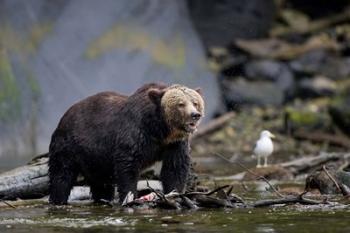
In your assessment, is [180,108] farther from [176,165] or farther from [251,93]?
[251,93]

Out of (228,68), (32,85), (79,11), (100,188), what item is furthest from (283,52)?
(100,188)

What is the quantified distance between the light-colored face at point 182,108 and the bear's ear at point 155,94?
0.05 metres

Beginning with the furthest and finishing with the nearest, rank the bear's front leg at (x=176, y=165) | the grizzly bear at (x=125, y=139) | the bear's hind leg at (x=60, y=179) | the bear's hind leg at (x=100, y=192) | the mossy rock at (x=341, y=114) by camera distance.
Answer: the mossy rock at (x=341, y=114) < the bear's hind leg at (x=100, y=192) < the bear's hind leg at (x=60, y=179) < the bear's front leg at (x=176, y=165) < the grizzly bear at (x=125, y=139)

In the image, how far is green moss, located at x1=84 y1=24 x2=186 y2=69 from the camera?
25094 mm

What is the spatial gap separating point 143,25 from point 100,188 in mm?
15141

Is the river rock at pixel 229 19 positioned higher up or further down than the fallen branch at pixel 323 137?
higher up

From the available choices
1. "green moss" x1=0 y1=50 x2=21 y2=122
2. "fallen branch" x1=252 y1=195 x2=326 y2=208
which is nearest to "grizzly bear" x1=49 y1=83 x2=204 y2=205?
"fallen branch" x1=252 y1=195 x2=326 y2=208

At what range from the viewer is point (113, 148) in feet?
34.9

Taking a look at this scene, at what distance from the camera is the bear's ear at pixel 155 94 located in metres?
10.3

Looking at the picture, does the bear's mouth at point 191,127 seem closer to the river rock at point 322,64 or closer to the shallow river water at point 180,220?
the shallow river water at point 180,220

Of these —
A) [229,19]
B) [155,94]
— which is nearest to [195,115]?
[155,94]

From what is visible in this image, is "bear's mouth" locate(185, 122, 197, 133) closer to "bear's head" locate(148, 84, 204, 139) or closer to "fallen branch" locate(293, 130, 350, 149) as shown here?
"bear's head" locate(148, 84, 204, 139)

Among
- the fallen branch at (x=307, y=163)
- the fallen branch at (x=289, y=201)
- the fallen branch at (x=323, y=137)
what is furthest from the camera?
the fallen branch at (x=323, y=137)

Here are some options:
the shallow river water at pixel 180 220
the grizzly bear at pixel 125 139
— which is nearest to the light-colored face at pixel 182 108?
the grizzly bear at pixel 125 139
